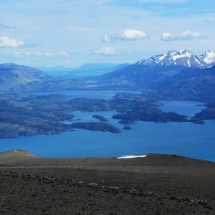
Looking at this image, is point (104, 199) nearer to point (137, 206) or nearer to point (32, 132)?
point (137, 206)

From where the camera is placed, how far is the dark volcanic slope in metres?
16.8

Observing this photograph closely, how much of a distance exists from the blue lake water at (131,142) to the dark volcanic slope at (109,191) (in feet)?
274

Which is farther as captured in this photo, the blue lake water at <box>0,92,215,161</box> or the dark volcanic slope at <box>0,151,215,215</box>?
the blue lake water at <box>0,92,215,161</box>

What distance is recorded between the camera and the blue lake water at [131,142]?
378ft

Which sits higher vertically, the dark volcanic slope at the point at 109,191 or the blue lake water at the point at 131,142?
the blue lake water at the point at 131,142

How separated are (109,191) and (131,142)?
373 ft

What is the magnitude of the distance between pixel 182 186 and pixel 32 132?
146400 mm

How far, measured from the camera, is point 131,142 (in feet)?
437

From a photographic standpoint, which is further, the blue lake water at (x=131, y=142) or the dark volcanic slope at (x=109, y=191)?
the blue lake water at (x=131, y=142)

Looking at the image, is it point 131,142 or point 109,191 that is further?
point 131,142

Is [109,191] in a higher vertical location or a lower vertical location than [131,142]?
lower

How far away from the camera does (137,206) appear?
1725 cm

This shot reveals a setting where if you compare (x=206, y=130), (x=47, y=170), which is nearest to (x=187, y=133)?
(x=206, y=130)

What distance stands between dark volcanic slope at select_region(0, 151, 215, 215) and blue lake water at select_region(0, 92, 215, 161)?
83.5m
